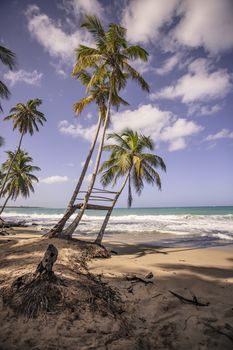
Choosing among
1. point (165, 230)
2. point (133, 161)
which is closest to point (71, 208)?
point (133, 161)

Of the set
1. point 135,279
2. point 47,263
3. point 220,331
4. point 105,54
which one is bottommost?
point 220,331

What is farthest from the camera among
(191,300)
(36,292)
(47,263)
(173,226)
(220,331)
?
(173,226)

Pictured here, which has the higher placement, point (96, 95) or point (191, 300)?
point (96, 95)

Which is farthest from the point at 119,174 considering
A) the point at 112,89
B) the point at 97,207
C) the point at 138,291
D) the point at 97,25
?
the point at 138,291

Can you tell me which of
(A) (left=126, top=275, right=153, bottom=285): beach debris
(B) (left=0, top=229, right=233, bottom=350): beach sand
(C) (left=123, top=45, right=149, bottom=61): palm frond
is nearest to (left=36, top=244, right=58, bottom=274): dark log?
(B) (left=0, top=229, right=233, bottom=350): beach sand

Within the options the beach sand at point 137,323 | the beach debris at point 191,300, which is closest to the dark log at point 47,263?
the beach sand at point 137,323

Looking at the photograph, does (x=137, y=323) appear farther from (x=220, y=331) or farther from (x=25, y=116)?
(x=25, y=116)

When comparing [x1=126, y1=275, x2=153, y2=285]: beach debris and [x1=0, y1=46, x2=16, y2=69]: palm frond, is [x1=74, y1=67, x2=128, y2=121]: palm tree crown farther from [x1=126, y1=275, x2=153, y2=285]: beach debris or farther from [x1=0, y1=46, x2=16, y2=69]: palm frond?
[x1=126, y1=275, x2=153, y2=285]: beach debris

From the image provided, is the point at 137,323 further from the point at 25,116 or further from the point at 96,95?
the point at 25,116

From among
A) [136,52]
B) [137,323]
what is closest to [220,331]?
[137,323]

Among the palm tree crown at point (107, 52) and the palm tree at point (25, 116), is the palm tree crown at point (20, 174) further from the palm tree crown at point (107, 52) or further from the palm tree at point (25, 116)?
the palm tree crown at point (107, 52)

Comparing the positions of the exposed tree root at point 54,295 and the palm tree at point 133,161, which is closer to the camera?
the exposed tree root at point 54,295

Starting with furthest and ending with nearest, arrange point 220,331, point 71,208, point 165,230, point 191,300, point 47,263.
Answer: point 165,230 → point 71,208 → point 191,300 → point 47,263 → point 220,331

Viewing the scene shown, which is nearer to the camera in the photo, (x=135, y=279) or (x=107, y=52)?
(x=135, y=279)
